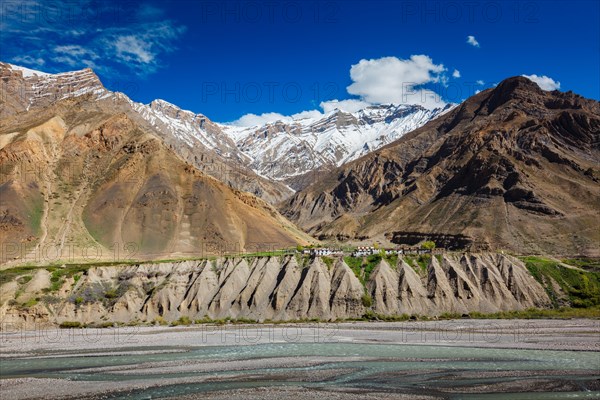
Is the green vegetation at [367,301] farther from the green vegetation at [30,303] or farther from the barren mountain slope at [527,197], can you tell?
the barren mountain slope at [527,197]

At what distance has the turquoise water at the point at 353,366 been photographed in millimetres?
40750

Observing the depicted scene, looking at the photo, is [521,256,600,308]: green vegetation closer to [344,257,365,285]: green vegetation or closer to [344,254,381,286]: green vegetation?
[344,254,381,286]: green vegetation

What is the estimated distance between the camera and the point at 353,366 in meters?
47.8

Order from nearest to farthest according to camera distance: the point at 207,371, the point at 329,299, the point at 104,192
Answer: the point at 207,371
the point at 329,299
the point at 104,192

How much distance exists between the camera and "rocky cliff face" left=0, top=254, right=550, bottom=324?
79562 mm

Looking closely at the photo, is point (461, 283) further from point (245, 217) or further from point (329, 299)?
point (245, 217)

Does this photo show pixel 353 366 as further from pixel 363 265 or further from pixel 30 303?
pixel 30 303

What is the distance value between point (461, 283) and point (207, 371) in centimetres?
4806

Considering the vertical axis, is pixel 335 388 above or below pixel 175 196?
below

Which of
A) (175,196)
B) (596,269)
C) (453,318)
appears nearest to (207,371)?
(453,318)

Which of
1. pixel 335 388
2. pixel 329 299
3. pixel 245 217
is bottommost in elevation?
pixel 335 388

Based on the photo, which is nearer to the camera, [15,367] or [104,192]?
[15,367]

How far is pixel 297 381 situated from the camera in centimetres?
4256

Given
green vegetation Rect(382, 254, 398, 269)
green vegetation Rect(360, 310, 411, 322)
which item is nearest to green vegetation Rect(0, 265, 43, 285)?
green vegetation Rect(360, 310, 411, 322)
